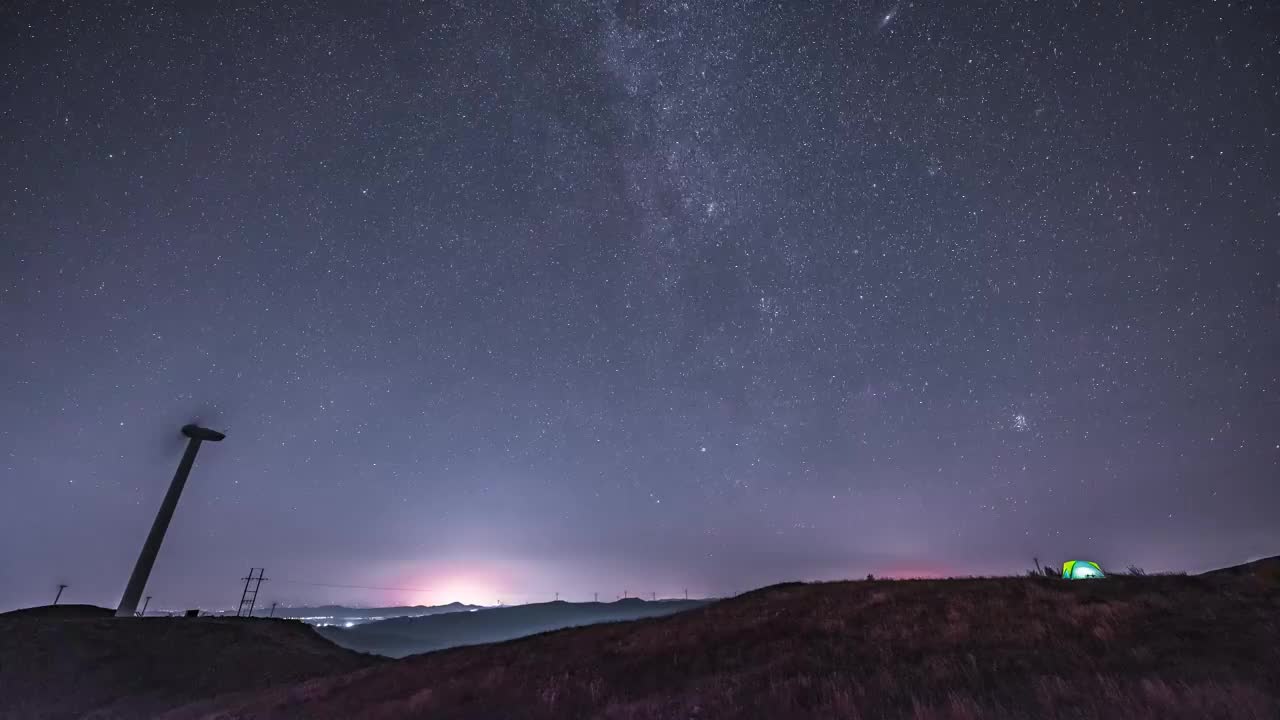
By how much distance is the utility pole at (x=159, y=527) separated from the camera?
74.2m

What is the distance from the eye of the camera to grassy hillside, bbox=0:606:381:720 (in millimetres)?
31281

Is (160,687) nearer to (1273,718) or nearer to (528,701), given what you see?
(528,701)

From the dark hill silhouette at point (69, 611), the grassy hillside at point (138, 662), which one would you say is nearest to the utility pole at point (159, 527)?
the dark hill silhouette at point (69, 611)

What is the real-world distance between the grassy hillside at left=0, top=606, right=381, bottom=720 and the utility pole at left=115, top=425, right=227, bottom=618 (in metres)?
42.6

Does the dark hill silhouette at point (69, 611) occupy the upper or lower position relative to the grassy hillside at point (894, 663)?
upper

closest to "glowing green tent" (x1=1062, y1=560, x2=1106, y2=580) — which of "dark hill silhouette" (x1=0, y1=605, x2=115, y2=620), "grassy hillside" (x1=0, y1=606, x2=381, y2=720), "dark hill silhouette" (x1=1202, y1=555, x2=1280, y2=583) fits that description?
"dark hill silhouette" (x1=1202, y1=555, x2=1280, y2=583)

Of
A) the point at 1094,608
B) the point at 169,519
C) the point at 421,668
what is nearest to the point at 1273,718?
the point at 1094,608

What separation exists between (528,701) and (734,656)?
19.8 feet

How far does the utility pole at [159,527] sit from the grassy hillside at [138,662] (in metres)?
42.6

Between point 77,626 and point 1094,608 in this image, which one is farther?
point 77,626

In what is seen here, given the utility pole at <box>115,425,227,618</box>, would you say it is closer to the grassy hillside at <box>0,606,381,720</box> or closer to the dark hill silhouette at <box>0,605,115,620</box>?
the dark hill silhouette at <box>0,605,115,620</box>

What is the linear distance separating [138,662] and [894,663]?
158 ft

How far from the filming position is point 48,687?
3238cm

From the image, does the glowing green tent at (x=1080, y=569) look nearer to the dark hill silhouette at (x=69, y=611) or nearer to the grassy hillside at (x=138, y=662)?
the grassy hillside at (x=138, y=662)
